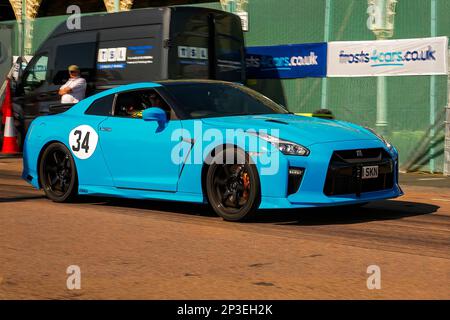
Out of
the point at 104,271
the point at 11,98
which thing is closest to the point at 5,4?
the point at 11,98

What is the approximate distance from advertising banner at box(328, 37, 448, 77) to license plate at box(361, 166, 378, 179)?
6.56 meters

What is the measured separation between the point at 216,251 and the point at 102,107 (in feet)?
11.4

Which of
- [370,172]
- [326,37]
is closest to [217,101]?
[370,172]

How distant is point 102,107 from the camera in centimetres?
980

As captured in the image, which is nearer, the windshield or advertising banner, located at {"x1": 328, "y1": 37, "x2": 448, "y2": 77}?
the windshield

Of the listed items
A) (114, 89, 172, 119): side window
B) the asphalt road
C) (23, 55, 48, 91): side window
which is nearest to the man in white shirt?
(23, 55, 48, 91): side window

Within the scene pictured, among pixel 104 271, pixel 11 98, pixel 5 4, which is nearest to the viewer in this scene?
pixel 104 271

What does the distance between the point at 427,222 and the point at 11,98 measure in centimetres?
1128

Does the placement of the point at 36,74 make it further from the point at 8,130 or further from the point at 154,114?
the point at 154,114

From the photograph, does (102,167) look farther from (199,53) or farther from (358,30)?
(358,30)

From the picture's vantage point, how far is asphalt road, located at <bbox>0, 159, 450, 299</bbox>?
551cm

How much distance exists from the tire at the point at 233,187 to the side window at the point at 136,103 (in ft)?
3.76

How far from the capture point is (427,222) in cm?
849

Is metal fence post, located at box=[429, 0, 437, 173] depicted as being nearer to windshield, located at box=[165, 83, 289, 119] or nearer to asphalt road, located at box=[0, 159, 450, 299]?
asphalt road, located at box=[0, 159, 450, 299]
